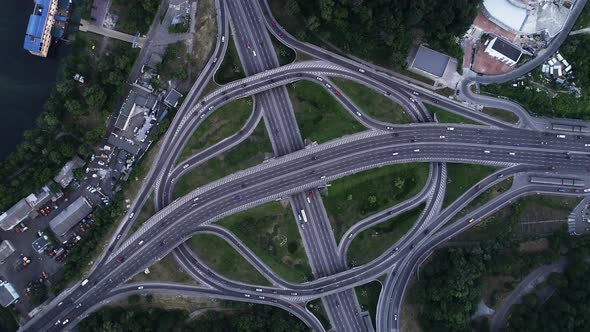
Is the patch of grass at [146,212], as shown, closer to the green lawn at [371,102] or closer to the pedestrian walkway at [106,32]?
the pedestrian walkway at [106,32]

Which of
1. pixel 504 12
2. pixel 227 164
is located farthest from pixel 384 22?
pixel 227 164

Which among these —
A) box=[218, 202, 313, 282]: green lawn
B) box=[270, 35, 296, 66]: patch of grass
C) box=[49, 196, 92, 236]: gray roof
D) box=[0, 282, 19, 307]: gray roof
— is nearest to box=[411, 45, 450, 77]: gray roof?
box=[270, 35, 296, 66]: patch of grass

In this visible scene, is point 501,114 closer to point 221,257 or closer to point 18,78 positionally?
point 221,257

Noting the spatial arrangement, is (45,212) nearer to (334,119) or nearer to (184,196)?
(184,196)

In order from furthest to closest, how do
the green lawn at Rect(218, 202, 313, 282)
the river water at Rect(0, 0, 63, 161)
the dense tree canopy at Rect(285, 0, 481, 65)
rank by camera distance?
the river water at Rect(0, 0, 63, 161)
the green lawn at Rect(218, 202, 313, 282)
the dense tree canopy at Rect(285, 0, 481, 65)

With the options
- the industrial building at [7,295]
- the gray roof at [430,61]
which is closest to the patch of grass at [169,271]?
the industrial building at [7,295]

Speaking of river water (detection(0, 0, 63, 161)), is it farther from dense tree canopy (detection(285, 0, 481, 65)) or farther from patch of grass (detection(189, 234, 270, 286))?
dense tree canopy (detection(285, 0, 481, 65))

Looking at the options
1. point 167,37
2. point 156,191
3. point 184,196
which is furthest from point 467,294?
point 167,37
